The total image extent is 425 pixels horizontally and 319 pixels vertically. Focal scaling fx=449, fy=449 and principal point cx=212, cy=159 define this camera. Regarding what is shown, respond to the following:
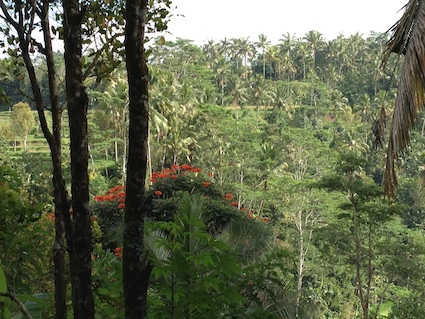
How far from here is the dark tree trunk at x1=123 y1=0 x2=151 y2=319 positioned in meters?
1.64

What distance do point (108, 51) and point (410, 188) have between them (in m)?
29.3

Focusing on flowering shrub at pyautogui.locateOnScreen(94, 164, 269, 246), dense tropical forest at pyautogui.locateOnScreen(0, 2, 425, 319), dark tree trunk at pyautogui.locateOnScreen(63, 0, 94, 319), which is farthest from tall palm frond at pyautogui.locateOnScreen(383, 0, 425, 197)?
flowering shrub at pyautogui.locateOnScreen(94, 164, 269, 246)

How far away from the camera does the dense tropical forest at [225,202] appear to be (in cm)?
230

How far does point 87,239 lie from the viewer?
1.81m

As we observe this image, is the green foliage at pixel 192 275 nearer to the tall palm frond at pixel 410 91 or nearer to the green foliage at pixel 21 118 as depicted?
the tall palm frond at pixel 410 91

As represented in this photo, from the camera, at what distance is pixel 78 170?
73.1 inches

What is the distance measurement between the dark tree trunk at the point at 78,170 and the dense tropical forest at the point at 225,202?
45 millimetres

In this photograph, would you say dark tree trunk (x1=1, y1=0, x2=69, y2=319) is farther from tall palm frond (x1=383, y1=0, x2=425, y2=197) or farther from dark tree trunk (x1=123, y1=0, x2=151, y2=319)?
tall palm frond (x1=383, y1=0, x2=425, y2=197)

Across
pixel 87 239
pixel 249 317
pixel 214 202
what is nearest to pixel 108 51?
pixel 87 239

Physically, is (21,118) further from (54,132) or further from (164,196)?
(54,132)

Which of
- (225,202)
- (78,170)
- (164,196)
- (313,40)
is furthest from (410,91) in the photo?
(313,40)

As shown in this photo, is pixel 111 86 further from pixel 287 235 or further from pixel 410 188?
pixel 410 188

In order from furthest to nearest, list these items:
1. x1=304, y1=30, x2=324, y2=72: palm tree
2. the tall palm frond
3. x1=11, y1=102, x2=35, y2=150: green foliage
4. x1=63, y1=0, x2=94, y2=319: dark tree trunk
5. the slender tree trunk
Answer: x1=304, y1=30, x2=324, y2=72: palm tree
x1=11, y1=102, x2=35, y2=150: green foliage
the tall palm frond
the slender tree trunk
x1=63, y1=0, x2=94, y2=319: dark tree trunk

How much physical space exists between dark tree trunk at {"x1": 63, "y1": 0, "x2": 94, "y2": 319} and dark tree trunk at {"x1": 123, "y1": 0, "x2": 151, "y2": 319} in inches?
8.0
